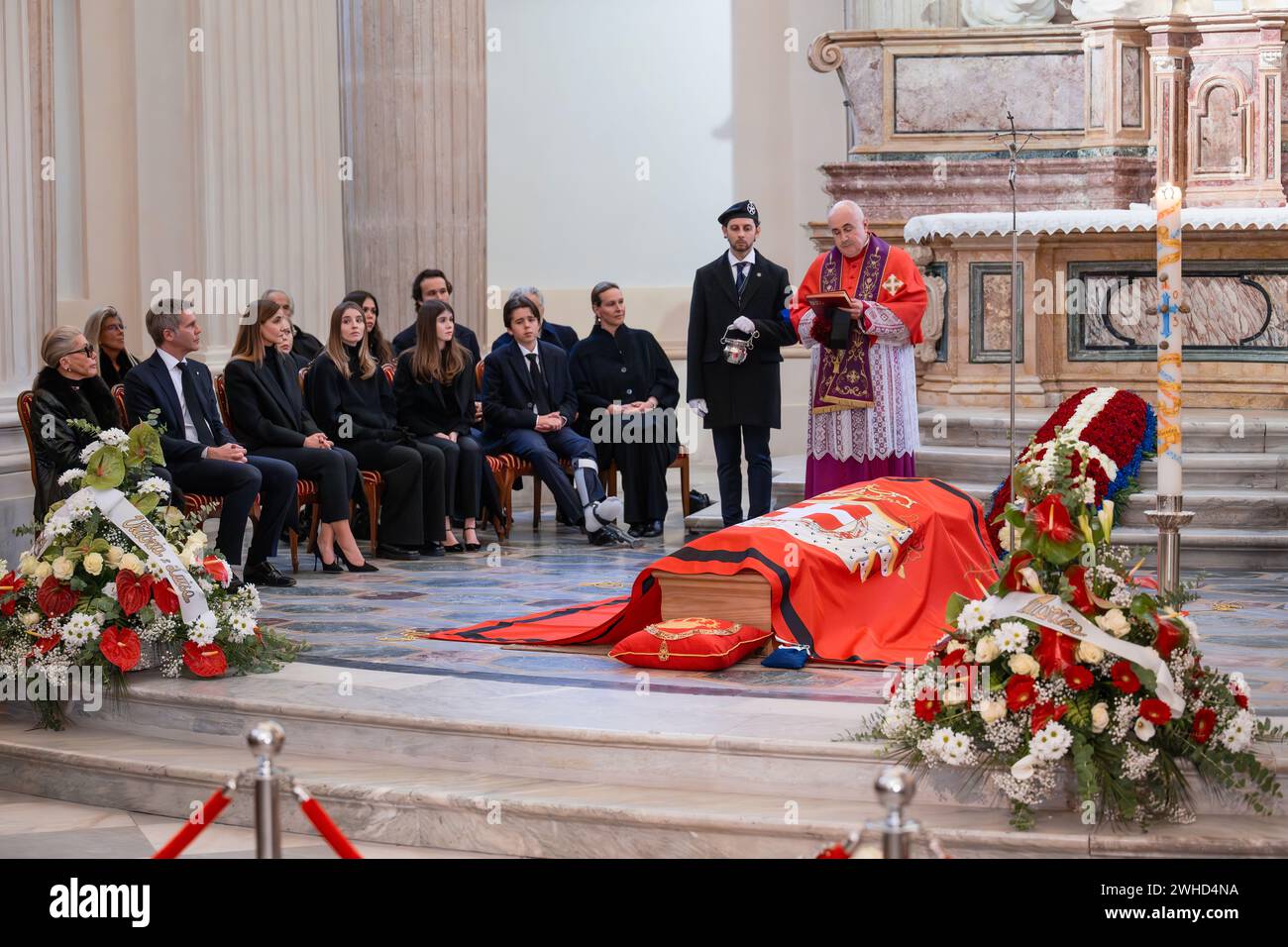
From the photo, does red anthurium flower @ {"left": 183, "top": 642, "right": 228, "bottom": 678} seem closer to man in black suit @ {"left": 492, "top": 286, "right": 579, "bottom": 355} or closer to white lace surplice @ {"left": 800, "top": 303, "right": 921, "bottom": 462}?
white lace surplice @ {"left": 800, "top": 303, "right": 921, "bottom": 462}

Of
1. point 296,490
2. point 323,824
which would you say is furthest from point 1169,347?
point 296,490

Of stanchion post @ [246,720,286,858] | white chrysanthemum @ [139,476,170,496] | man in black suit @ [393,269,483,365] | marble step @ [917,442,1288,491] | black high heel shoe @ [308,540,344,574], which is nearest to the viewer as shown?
stanchion post @ [246,720,286,858]

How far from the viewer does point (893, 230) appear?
1141cm

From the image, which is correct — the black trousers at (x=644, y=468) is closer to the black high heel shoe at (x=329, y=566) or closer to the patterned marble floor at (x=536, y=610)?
the patterned marble floor at (x=536, y=610)

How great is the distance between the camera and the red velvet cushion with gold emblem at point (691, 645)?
5871mm

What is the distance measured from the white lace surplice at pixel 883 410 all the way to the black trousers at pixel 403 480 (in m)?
2.15

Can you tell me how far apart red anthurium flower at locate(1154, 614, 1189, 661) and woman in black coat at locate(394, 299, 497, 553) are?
5434 millimetres

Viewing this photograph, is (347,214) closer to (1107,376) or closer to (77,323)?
(77,323)

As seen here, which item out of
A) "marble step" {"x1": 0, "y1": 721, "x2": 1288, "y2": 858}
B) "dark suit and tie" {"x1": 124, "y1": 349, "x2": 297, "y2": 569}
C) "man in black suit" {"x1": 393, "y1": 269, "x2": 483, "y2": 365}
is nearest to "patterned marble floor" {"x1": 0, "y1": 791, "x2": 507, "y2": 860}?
"marble step" {"x1": 0, "y1": 721, "x2": 1288, "y2": 858}

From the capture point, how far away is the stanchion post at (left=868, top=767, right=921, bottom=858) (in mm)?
2805

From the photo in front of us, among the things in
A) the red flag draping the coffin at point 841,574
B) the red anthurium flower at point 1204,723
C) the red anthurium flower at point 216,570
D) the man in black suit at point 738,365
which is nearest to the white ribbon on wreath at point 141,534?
the red anthurium flower at point 216,570

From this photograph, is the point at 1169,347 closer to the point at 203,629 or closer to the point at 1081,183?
the point at 203,629

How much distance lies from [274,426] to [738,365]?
2435mm

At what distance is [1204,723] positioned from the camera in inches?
172
